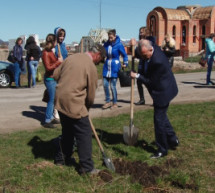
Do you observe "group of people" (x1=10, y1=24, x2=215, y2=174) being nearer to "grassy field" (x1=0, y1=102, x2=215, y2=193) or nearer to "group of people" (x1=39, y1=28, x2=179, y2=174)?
"group of people" (x1=39, y1=28, x2=179, y2=174)

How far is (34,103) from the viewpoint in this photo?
11.4 m

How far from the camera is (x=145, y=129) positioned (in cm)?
762

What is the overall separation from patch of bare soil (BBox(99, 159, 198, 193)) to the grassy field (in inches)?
0.5

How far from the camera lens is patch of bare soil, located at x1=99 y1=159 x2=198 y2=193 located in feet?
15.7

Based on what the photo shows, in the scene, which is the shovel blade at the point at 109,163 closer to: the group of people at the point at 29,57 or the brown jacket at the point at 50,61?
the brown jacket at the point at 50,61

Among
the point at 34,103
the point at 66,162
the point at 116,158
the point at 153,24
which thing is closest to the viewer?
the point at 66,162

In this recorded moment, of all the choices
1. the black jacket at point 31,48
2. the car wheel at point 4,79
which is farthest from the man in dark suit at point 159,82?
the car wheel at point 4,79

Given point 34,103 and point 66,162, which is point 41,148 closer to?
point 66,162

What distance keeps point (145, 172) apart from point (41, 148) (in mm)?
2104

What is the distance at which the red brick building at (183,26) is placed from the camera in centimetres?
4325

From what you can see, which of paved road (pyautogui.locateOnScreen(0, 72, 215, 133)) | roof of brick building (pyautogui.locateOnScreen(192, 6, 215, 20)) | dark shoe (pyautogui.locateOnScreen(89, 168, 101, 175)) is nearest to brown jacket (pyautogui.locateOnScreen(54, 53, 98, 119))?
dark shoe (pyautogui.locateOnScreen(89, 168, 101, 175))

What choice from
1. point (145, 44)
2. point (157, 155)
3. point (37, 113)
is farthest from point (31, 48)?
point (157, 155)

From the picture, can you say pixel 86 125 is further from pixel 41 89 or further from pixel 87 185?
pixel 41 89

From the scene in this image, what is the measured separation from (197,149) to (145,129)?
153 centimetres
